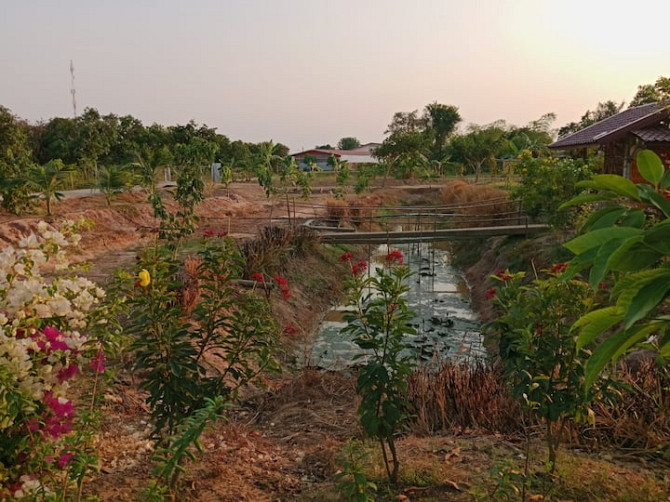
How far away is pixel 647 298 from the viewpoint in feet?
3.03

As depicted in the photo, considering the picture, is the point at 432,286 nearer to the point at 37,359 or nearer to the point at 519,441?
the point at 519,441

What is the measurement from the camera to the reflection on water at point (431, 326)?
8383 millimetres

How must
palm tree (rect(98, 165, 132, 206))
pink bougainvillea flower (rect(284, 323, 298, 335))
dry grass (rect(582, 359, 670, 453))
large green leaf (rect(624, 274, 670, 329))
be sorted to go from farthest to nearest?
palm tree (rect(98, 165, 132, 206)), pink bougainvillea flower (rect(284, 323, 298, 335)), dry grass (rect(582, 359, 670, 453)), large green leaf (rect(624, 274, 670, 329))

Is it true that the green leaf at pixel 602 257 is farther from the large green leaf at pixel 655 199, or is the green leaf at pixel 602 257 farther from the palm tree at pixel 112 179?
the palm tree at pixel 112 179

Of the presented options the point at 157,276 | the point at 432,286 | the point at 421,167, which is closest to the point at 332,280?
the point at 432,286

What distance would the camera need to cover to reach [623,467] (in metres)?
3.22

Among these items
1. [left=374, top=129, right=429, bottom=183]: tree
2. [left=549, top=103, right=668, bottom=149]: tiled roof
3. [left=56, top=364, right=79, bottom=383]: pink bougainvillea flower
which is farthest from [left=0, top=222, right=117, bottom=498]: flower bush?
[left=374, top=129, right=429, bottom=183]: tree

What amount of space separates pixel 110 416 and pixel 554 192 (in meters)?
9.65

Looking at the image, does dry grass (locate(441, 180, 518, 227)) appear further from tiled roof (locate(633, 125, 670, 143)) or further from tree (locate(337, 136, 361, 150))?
tree (locate(337, 136, 361, 150))

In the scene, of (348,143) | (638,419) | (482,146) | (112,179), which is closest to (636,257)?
(638,419)

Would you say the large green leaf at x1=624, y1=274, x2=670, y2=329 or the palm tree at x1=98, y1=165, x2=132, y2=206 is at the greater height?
the palm tree at x1=98, y1=165, x2=132, y2=206

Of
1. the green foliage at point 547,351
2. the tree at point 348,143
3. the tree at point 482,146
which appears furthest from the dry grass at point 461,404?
the tree at point 348,143

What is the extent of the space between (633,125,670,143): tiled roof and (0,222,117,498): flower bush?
12959 mm

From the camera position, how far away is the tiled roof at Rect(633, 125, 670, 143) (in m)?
11.7
